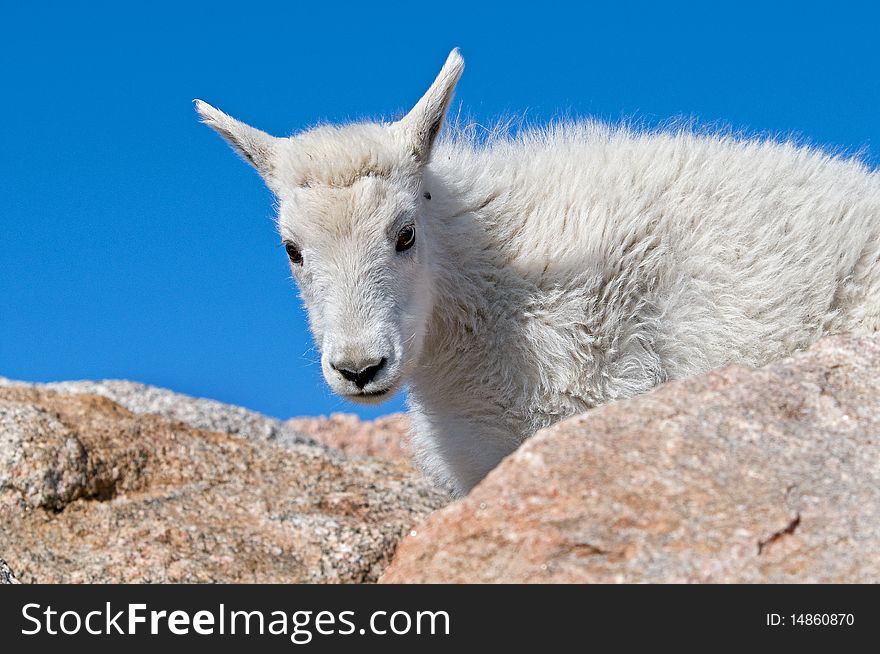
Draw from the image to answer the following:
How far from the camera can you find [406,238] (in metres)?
6.69

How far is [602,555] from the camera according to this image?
157 inches

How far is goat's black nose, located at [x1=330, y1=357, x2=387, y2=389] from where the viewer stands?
6.16m

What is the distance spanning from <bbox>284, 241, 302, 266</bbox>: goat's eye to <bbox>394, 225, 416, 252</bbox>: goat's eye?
0.70 m

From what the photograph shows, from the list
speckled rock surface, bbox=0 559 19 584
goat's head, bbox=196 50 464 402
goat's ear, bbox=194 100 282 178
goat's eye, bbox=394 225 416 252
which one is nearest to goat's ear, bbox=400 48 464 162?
goat's head, bbox=196 50 464 402

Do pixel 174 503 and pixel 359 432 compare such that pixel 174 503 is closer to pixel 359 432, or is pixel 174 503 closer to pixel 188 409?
pixel 188 409

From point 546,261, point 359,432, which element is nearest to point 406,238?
point 546,261

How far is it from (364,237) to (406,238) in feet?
1.07

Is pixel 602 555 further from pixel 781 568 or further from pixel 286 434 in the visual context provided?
pixel 286 434

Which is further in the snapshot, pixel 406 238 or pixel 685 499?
pixel 406 238

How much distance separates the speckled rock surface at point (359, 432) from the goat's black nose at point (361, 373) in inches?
210

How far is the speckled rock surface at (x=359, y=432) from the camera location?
1223 cm

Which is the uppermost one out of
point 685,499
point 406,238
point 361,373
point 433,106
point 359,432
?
point 359,432

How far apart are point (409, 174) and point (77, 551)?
127 inches

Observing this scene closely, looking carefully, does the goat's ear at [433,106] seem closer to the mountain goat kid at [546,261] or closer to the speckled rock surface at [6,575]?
the mountain goat kid at [546,261]
